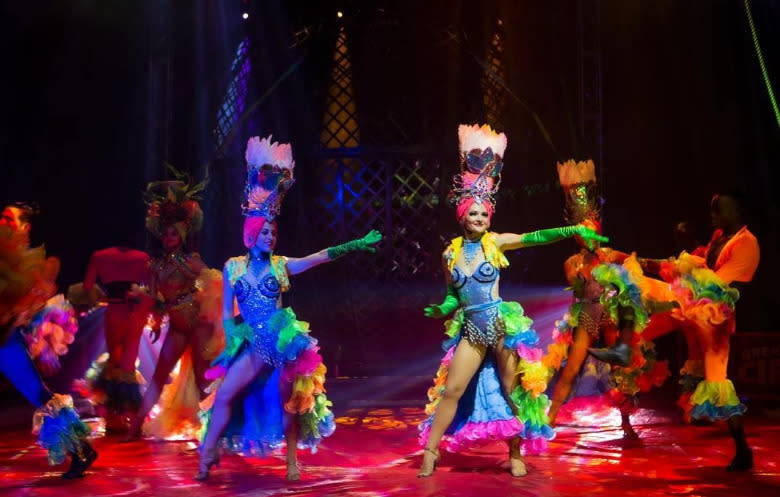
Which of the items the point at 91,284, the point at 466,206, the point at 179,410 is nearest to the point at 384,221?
the point at 91,284

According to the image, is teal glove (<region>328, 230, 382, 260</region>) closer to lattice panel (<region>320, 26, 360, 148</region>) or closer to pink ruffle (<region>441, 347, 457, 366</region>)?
pink ruffle (<region>441, 347, 457, 366</region>)

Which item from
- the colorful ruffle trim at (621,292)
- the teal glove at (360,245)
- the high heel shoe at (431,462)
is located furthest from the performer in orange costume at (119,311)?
the colorful ruffle trim at (621,292)

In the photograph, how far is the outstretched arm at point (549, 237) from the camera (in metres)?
4.98

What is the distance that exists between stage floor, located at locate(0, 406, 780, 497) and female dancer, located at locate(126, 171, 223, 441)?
333 millimetres

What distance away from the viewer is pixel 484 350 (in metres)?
5.16

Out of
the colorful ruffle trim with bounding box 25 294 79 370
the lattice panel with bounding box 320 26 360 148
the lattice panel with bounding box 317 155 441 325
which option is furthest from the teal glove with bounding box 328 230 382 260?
the lattice panel with bounding box 320 26 360 148

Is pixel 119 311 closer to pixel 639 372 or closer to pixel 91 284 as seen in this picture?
pixel 91 284

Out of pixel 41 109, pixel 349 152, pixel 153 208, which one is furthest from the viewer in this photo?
pixel 349 152

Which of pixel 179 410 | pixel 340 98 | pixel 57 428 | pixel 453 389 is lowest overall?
pixel 179 410

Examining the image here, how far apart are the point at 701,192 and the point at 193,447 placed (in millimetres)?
5287

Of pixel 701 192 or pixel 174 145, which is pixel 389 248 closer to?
pixel 174 145

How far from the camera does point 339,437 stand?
6707 mm

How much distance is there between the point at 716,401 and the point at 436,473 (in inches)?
69.8

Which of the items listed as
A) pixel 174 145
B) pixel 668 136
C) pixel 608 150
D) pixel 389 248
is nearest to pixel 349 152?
pixel 389 248
